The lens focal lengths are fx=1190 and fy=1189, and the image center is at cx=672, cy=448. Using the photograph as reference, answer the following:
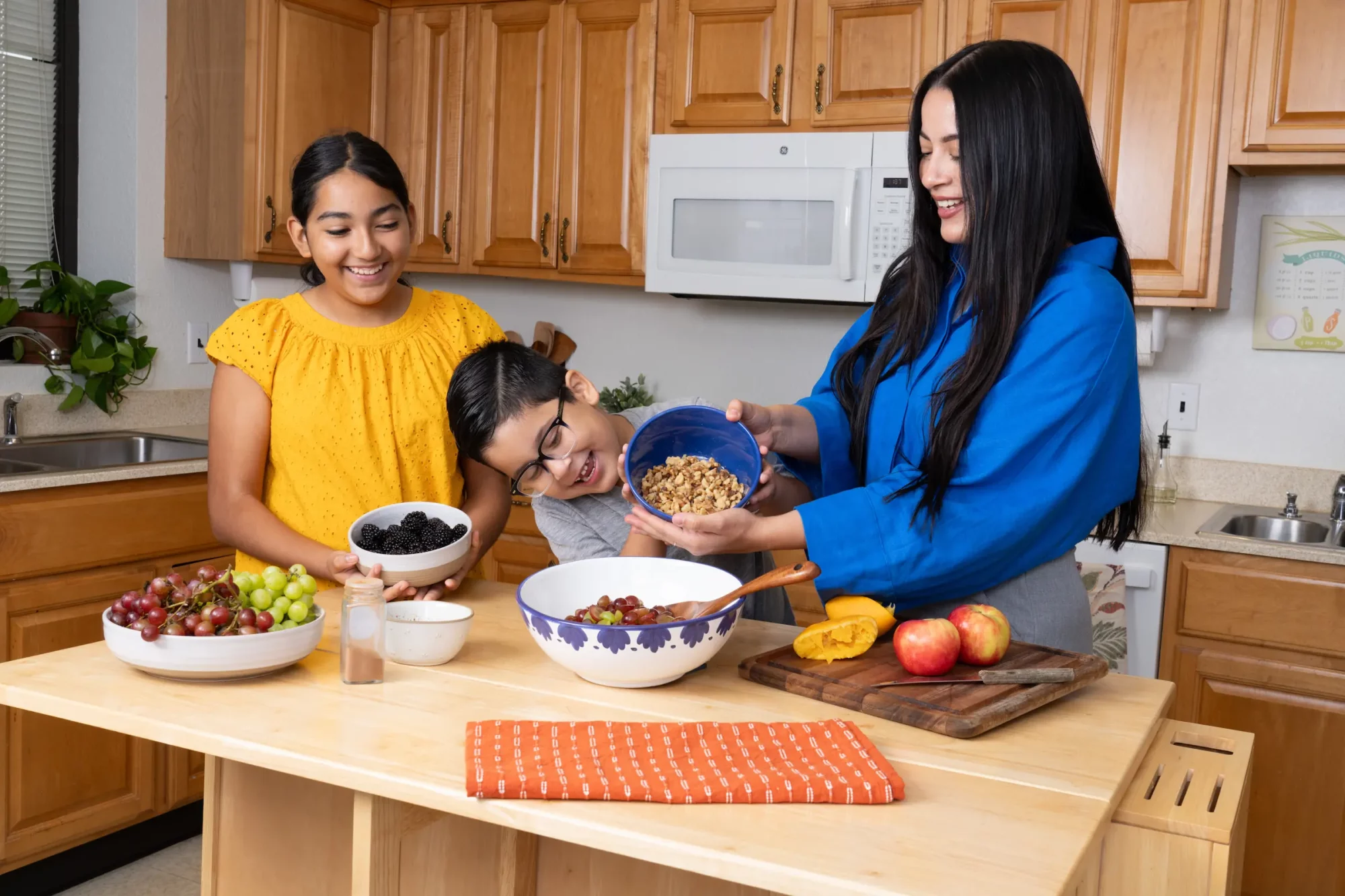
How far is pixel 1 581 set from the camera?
2596 millimetres

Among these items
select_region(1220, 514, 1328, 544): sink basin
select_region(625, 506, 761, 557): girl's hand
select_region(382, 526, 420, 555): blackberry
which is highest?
select_region(625, 506, 761, 557): girl's hand

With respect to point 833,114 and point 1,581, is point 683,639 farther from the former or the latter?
point 833,114

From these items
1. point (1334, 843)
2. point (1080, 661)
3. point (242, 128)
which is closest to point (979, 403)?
point (1080, 661)

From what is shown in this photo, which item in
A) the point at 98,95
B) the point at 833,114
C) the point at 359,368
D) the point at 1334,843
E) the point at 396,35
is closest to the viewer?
the point at 359,368

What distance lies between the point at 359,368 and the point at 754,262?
162 centimetres

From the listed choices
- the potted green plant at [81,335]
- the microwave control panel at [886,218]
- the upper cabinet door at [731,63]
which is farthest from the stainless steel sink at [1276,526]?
the potted green plant at [81,335]

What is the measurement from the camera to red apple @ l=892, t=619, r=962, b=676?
128cm

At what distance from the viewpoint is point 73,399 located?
3.23 m

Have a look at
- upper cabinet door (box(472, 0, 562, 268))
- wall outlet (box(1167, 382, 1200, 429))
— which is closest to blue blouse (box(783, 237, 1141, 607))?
wall outlet (box(1167, 382, 1200, 429))

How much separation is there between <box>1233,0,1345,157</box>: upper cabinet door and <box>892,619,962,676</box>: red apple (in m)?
1.99

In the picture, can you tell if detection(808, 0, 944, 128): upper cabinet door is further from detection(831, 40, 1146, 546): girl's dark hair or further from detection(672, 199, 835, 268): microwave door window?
detection(831, 40, 1146, 546): girl's dark hair

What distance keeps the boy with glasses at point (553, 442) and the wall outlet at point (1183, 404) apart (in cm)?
190

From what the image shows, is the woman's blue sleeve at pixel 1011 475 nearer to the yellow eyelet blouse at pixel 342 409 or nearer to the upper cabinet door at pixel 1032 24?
the yellow eyelet blouse at pixel 342 409

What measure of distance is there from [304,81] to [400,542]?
2409 mm
